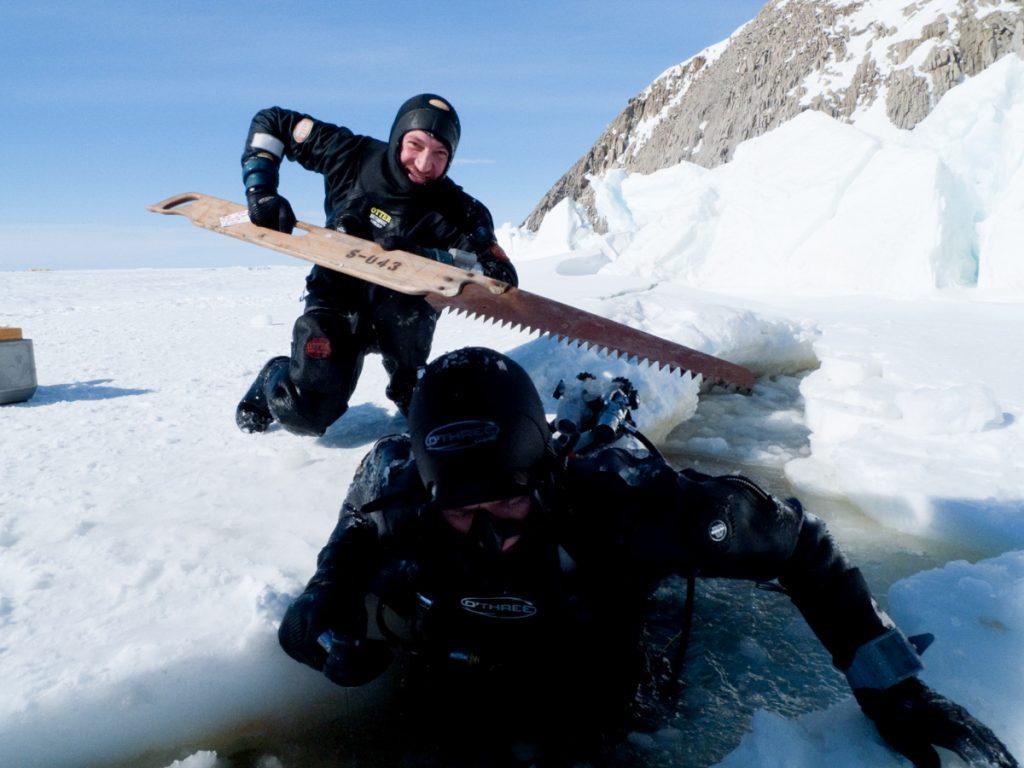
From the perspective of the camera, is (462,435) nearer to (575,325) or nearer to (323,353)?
(575,325)

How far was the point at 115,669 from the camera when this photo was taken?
167 cm

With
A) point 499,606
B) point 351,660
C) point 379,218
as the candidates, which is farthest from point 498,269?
point 351,660

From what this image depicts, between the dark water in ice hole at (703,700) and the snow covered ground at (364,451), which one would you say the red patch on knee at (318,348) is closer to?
the snow covered ground at (364,451)

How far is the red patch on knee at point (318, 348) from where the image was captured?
10.0ft

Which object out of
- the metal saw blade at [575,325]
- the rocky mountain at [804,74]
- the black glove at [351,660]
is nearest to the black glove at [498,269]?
the metal saw blade at [575,325]

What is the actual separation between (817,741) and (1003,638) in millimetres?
731

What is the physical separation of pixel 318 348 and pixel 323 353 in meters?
0.03

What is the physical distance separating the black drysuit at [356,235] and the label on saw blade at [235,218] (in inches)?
6.6

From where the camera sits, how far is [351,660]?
152 cm

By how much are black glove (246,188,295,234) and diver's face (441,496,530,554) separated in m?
1.79

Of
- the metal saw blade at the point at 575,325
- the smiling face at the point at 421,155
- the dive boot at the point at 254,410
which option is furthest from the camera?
the dive boot at the point at 254,410

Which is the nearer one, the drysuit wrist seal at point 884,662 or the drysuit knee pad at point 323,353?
the drysuit wrist seal at point 884,662

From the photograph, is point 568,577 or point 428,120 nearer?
point 568,577

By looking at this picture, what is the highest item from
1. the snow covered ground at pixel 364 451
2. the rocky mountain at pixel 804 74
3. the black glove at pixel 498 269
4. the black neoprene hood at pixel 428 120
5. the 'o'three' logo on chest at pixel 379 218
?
the rocky mountain at pixel 804 74
